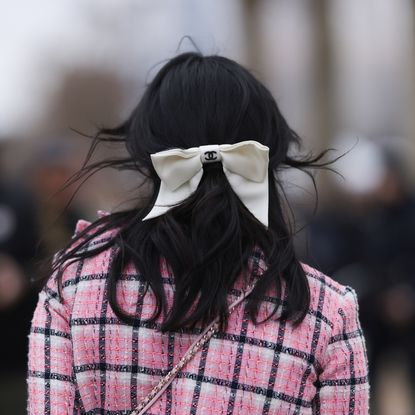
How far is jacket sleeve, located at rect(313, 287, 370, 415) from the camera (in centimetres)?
210

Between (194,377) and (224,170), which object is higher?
(224,170)

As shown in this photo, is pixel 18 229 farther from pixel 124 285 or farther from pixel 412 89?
pixel 412 89

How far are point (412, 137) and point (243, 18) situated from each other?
3.84 m

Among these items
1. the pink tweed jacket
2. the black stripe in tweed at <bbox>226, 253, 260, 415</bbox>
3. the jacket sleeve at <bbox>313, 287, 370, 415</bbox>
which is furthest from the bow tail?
the jacket sleeve at <bbox>313, 287, 370, 415</bbox>

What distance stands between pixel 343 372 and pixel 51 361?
0.62 m

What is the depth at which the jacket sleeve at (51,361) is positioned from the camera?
81.9 inches

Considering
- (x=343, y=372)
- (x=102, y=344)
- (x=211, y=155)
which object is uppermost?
(x=211, y=155)

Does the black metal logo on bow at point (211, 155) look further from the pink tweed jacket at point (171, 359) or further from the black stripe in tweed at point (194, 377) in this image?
the black stripe in tweed at point (194, 377)

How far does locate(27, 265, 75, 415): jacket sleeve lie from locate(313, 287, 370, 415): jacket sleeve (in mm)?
536

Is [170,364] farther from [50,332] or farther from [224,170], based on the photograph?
[224,170]

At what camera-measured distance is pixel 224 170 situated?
210cm

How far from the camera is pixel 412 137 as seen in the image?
51.8 feet

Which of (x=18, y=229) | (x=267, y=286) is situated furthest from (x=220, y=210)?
(x=18, y=229)

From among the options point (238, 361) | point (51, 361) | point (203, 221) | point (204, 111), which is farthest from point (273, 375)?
point (204, 111)
